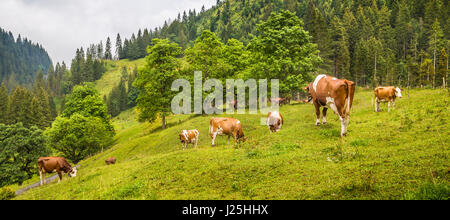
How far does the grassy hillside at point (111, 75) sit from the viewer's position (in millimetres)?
147500

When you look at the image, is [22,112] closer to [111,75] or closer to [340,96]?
[340,96]

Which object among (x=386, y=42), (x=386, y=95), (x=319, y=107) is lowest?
(x=319, y=107)

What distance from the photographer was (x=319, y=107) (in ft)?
49.1

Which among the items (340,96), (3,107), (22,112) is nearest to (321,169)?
(340,96)

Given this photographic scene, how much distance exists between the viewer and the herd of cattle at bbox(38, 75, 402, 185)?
12055mm

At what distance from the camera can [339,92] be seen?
12070mm

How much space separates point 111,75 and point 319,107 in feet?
572

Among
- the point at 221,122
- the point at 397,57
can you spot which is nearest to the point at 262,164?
the point at 221,122

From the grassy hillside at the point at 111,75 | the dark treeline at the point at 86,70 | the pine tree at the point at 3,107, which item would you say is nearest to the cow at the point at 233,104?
the pine tree at the point at 3,107

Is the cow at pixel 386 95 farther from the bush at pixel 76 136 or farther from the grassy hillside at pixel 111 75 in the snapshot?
the grassy hillside at pixel 111 75

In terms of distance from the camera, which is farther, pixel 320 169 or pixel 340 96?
pixel 340 96

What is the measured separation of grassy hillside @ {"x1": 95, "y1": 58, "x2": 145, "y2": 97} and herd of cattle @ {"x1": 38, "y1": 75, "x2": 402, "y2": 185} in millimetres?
129770

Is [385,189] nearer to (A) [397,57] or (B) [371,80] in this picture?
(B) [371,80]
